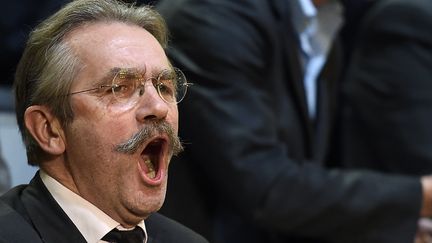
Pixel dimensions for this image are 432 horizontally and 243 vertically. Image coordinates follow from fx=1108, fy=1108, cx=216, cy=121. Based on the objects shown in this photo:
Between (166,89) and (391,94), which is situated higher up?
(166,89)

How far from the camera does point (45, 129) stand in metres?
2.55

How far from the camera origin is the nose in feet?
8.20

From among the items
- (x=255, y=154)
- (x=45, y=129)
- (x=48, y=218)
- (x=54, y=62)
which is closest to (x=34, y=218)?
(x=48, y=218)

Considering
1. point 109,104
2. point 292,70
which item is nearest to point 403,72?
point 292,70

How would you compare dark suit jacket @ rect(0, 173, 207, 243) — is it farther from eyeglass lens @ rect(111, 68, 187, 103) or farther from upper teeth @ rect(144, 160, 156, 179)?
eyeglass lens @ rect(111, 68, 187, 103)

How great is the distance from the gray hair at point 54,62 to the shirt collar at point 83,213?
10 centimetres

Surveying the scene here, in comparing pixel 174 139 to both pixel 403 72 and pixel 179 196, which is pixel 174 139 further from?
pixel 403 72

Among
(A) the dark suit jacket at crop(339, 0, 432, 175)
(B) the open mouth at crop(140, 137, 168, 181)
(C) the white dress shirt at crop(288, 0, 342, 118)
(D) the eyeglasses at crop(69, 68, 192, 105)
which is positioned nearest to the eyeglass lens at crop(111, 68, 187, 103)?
(D) the eyeglasses at crop(69, 68, 192, 105)

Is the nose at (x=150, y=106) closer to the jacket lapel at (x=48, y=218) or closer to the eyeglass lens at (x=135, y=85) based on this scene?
the eyeglass lens at (x=135, y=85)

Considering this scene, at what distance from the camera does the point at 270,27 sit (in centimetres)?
366

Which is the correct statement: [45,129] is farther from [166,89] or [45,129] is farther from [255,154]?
[255,154]

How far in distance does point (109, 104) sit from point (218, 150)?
42.6 inches

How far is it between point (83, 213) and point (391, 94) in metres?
1.80

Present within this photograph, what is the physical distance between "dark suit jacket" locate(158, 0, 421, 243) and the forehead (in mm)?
958
